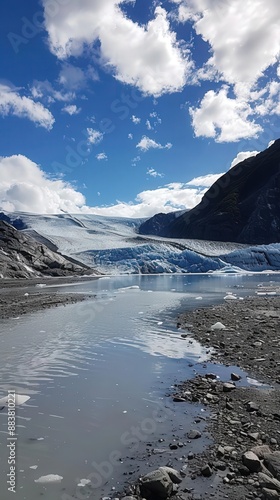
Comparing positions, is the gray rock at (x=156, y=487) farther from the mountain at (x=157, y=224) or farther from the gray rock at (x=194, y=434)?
the mountain at (x=157, y=224)

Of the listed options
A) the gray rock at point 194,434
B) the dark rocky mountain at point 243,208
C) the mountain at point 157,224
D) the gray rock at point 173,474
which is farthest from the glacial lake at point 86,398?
the mountain at point 157,224

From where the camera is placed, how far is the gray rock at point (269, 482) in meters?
3.20

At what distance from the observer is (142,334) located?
11008 millimetres

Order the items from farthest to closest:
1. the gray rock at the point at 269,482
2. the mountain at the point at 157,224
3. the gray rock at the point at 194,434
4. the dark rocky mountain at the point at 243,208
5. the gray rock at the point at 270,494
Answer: the mountain at the point at 157,224
the dark rocky mountain at the point at 243,208
the gray rock at the point at 194,434
the gray rock at the point at 269,482
the gray rock at the point at 270,494

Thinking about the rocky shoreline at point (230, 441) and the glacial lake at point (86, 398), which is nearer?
the rocky shoreline at point (230, 441)

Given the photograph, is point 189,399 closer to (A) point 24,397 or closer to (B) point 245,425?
(B) point 245,425

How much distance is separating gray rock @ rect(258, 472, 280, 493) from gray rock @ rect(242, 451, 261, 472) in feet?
0.55

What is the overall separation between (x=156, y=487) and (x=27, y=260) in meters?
53.8

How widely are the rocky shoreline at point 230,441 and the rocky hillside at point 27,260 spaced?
45.8m

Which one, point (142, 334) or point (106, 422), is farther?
point (142, 334)

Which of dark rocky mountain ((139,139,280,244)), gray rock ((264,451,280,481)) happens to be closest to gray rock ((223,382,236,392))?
gray rock ((264,451,280,481))

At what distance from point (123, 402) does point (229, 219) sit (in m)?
118

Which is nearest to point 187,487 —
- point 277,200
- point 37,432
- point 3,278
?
point 37,432

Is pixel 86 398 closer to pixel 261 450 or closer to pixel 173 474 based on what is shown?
pixel 173 474
